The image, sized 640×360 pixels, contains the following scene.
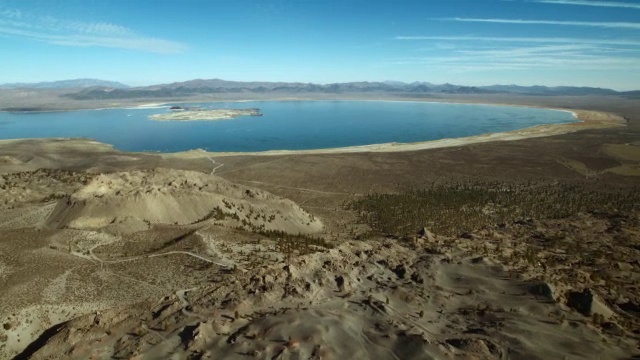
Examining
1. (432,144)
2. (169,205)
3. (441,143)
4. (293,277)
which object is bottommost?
(432,144)

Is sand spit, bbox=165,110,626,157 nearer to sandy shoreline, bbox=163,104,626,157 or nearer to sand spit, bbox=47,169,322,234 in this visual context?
sandy shoreline, bbox=163,104,626,157

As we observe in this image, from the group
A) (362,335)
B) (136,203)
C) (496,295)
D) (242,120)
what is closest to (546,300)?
(496,295)

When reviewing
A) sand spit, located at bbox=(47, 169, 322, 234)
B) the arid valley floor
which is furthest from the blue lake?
the arid valley floor

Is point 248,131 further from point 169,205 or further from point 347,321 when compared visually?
point 347,321

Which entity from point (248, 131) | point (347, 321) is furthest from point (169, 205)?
point (248, 131)

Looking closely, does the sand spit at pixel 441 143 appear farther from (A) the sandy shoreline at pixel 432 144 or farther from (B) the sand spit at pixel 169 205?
(B) the sand spit at pixel 169 205

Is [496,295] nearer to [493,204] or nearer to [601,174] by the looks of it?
[493,204]
